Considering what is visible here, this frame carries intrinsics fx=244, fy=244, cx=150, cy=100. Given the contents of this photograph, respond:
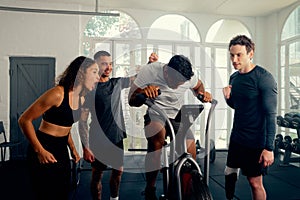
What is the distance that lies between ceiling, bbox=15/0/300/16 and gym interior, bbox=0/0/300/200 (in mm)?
16

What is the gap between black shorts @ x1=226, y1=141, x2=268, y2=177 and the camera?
1633 mm

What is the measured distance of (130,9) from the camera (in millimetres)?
4098

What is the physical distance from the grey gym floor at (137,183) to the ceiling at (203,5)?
7.89 ft

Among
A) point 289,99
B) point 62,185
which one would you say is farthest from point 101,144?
point 289,99

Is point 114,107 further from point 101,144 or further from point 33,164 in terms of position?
point 33,164

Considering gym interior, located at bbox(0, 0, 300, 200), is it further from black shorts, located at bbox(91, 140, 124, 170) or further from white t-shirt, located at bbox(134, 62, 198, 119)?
white t-shirt, located at bbox(134, 62, 198, 119)

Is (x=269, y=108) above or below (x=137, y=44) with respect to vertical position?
below

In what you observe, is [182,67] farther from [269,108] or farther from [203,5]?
[203,5]

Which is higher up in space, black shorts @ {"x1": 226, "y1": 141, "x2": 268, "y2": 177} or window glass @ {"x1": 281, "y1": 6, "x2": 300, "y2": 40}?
window glass @ {"x1": 281, "y1": 6, "x2": 300, "y2": 40}

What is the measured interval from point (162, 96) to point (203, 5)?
2.96 m

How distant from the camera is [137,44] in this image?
300 centimetres

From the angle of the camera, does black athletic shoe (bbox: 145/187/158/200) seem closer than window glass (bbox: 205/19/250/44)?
Yes

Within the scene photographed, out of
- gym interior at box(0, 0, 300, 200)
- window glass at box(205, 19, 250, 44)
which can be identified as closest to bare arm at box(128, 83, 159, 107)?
gym interior at box(0, 0, 300, 200)

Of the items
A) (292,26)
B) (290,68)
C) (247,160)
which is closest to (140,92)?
(247,160)
